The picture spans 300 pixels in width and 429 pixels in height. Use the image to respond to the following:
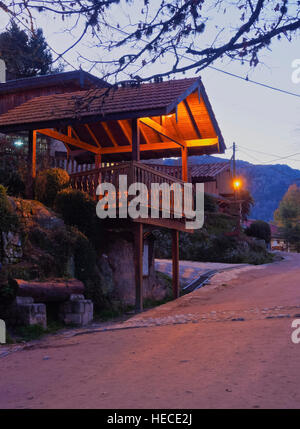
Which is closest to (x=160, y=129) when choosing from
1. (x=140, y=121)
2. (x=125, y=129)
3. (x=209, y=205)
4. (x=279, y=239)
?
(x=140, y=121)

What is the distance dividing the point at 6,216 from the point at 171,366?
6596 millimetres

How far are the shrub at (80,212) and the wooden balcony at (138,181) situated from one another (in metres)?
0.60

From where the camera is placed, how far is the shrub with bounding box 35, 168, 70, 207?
15.0 metres

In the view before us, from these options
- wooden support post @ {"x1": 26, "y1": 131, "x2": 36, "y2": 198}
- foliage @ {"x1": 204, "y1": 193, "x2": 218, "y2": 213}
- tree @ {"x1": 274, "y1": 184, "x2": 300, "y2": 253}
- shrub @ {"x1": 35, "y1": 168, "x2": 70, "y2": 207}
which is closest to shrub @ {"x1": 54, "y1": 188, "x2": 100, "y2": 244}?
shrub @ {"x1": 35, "y1": 168, "x2": 70, "y2": 207}

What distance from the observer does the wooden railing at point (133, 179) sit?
525 inches

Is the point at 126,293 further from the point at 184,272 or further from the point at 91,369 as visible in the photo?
the point at 91,369

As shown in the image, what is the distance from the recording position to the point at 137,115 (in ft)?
45.4

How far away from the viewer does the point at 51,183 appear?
1504 cm

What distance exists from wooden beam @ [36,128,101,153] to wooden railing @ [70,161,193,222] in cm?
195

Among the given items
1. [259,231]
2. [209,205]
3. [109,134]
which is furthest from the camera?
[259,231]

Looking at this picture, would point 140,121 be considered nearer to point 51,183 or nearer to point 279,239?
point 51,183

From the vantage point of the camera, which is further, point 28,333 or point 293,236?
point 293,236
